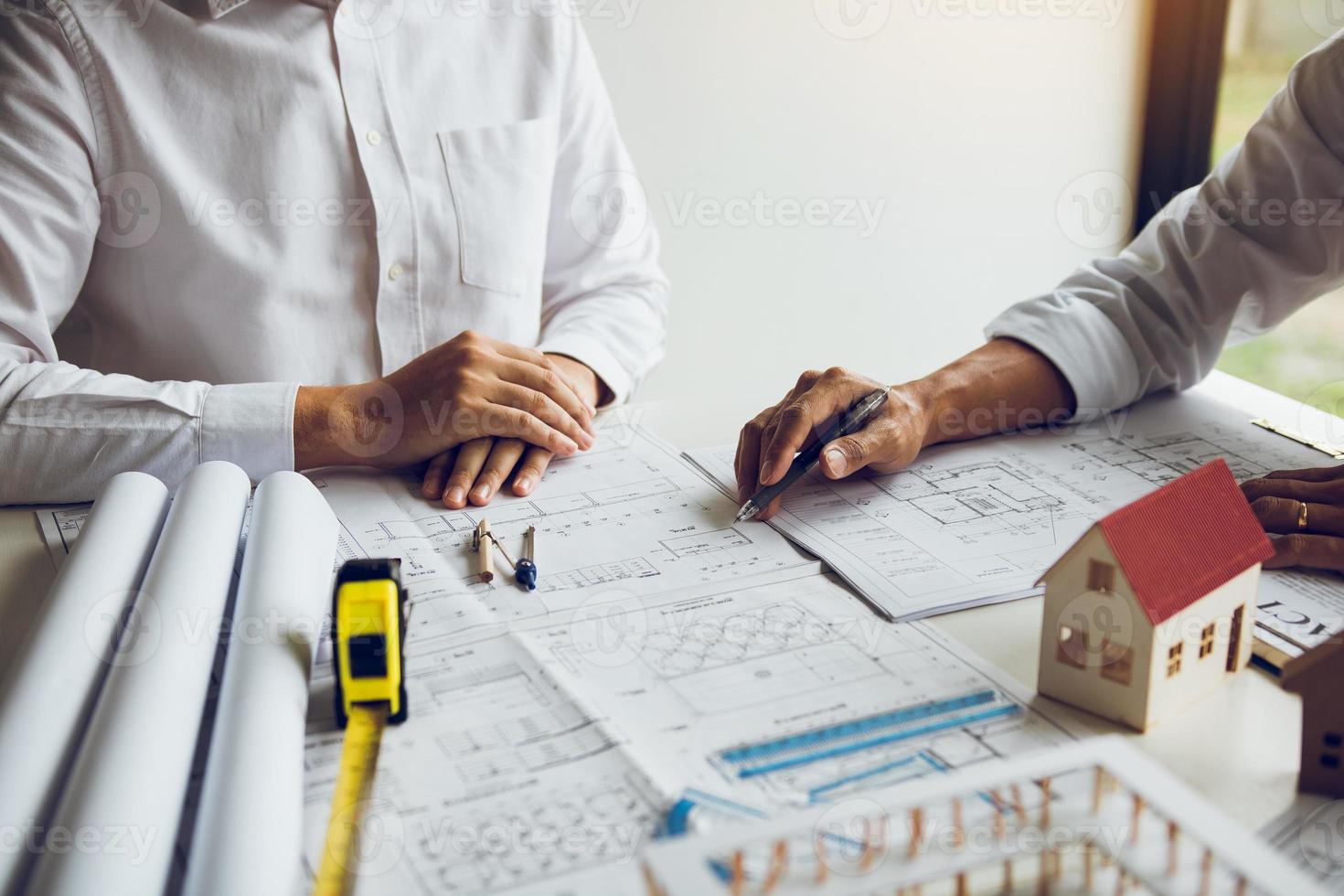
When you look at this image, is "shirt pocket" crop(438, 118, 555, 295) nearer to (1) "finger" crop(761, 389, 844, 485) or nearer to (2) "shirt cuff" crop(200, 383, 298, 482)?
(2) "shirt cuff" crop(200, 383, 298, 482)

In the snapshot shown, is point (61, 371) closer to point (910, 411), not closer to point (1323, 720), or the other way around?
point (910, 411)

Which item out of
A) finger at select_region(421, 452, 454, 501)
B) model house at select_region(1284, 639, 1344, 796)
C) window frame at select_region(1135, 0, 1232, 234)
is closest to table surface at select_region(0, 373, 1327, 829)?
model house at select_region(1284, 639, 1344, 796)

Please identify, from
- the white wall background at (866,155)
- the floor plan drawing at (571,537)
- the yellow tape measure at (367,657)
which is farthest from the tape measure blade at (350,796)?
the white wall background at (866,155)

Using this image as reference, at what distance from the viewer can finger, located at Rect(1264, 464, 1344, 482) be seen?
3.70ft

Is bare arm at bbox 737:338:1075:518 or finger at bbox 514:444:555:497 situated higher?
bare arm at bbox 737:338:1075:518

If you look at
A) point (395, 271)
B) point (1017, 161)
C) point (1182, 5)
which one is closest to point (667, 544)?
point (395, 271)

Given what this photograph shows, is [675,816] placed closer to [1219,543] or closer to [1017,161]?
[1219,543]

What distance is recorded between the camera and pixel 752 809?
73 cm

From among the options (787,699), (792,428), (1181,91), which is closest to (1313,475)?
(792,428)

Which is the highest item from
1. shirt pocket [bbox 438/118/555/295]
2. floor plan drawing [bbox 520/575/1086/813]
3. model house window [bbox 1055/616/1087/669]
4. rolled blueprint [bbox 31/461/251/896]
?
shirt pocket [bbox 438/118/555/295]

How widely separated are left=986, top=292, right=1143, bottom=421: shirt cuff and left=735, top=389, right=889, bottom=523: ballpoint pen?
0.28 meters

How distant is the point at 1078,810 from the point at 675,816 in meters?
0.24

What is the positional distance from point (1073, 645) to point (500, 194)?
109 cm

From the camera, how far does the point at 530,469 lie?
1270mm
